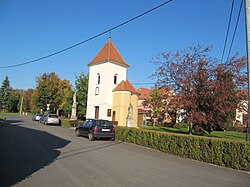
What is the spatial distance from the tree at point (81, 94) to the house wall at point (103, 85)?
4.11 meters

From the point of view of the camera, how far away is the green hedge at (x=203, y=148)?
9.38 meters

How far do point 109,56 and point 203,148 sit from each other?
27884mm

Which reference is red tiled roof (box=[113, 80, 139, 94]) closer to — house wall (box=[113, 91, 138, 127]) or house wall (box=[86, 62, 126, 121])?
house wall (box=[113, 91, 138, 127])

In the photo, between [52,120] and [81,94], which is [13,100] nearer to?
[81,94]

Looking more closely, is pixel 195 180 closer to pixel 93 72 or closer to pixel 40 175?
pixel 40 175

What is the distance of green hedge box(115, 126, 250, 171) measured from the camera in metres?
9.38

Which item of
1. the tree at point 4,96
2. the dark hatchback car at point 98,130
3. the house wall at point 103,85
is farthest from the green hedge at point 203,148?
the tree at point 4,96

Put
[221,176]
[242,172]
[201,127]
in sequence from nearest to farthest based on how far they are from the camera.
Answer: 1. [221,176]
2. [242,172]
3. [201,127]

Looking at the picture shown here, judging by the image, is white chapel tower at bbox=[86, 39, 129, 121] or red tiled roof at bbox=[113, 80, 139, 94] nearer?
red tiled roof at bbox=[113, 80, 139, 94]

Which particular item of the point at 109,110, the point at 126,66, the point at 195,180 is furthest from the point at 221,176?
the point at 126,66

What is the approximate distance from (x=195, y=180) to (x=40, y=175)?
14.8 ft

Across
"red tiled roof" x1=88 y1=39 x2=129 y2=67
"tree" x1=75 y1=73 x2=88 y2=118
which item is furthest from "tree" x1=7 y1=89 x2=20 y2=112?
"red tiled roof" x1=88 y1=39 x2=129 y2=67

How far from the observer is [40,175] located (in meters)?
6.71

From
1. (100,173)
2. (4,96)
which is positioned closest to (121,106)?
(100,173)
